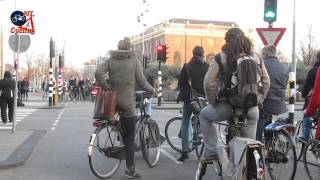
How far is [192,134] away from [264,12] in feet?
16.7

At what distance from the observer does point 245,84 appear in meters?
6.00

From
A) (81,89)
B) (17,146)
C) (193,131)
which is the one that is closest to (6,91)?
(17,146)

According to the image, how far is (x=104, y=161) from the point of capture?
26.4 ft

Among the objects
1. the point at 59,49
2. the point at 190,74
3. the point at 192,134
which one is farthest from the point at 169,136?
the point at 59,49

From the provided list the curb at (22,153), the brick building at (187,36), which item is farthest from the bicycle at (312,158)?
the brick building at (187,36)

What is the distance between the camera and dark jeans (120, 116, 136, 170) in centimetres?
801

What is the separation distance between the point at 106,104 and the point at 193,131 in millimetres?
2499

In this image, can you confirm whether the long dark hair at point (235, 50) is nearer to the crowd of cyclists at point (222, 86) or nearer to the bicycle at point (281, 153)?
the crowd of cyclists at point (222, 86)

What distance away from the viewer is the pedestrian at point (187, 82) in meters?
9.35

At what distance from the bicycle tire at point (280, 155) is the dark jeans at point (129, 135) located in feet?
6.40

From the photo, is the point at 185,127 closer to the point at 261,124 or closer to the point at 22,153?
the point at 261,124

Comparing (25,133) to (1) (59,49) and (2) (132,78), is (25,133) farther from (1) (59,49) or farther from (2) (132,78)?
(1) (59,49)

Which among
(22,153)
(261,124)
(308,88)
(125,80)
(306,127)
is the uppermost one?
(125,80)

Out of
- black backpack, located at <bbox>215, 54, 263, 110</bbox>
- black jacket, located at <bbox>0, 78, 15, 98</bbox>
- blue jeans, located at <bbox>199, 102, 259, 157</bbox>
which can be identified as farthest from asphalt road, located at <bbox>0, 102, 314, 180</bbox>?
black jacket, located at <bbox>0, 78, 15, 98</bbox>
